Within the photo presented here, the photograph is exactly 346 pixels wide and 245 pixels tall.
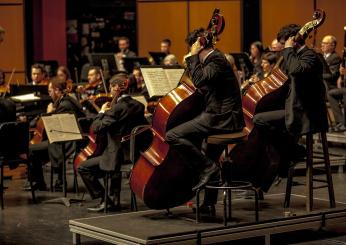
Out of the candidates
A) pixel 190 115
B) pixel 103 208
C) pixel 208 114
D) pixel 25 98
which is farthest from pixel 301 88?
pixel 25 98

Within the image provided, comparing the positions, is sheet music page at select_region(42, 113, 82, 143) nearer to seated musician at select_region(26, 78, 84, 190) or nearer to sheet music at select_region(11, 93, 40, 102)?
seated musician at select_region(26, 78, 84, 190)

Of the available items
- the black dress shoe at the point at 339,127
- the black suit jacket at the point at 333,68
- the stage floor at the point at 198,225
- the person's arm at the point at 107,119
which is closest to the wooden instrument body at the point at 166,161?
the stage floor at the point at 198,225

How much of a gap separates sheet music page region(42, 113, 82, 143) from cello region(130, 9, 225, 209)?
7.08ft

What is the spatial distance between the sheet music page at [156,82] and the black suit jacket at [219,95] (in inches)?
78.0

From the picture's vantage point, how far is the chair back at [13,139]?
9.39m

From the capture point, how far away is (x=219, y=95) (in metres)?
7.09

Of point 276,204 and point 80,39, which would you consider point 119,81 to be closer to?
point 276,204

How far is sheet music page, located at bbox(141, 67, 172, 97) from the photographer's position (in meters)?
9.09

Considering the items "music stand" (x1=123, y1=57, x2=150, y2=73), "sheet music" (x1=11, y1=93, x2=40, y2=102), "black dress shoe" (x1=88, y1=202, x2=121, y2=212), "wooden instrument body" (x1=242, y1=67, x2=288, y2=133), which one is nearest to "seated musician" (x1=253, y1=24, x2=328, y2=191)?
"wooden instrument body" (x1=242, y1=67, x2=288, y2=133)

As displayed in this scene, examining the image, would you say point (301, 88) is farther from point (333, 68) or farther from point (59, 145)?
point (333, 68)

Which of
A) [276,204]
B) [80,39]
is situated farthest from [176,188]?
[80,39]

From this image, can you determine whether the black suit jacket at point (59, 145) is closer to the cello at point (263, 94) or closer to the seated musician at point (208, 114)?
the cello at point (263, 94)

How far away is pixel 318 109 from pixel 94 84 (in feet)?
15.0

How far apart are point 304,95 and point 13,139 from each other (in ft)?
11.3
